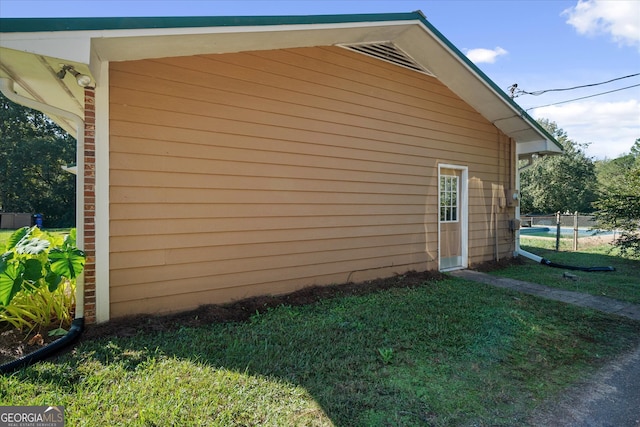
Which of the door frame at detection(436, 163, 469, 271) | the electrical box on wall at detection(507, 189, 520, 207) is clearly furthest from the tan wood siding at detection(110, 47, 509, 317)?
the electrical box on wall at detection(507, 189, 520, 207)

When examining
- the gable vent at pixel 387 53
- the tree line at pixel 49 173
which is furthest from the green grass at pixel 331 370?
the tree line at pixel 49 173

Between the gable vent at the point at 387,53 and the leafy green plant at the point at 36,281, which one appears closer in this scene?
the leafy green plant at the point at 36,281

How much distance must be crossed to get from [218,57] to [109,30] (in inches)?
51.3

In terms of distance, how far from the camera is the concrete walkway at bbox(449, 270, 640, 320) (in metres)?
4.34

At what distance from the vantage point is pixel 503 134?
7.43 meters

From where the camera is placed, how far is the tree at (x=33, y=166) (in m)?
21.0

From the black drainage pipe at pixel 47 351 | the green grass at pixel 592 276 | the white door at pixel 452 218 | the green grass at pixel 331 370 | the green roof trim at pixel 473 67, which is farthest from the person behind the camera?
the white door at pixel 452 218

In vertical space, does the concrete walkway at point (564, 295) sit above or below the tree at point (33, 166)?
below

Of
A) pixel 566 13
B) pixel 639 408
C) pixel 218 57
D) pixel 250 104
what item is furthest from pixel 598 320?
pixel 566 13

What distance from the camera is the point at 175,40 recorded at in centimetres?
316

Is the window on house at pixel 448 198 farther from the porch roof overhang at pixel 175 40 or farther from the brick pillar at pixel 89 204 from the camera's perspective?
the brick pillar at pixel 89 204

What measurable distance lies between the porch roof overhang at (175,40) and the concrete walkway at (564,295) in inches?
137

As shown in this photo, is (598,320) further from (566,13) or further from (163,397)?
(566,13)

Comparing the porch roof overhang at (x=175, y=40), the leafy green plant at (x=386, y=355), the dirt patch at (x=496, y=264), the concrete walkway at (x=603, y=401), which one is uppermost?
the porch roof overhang at (x=175, y=40)
